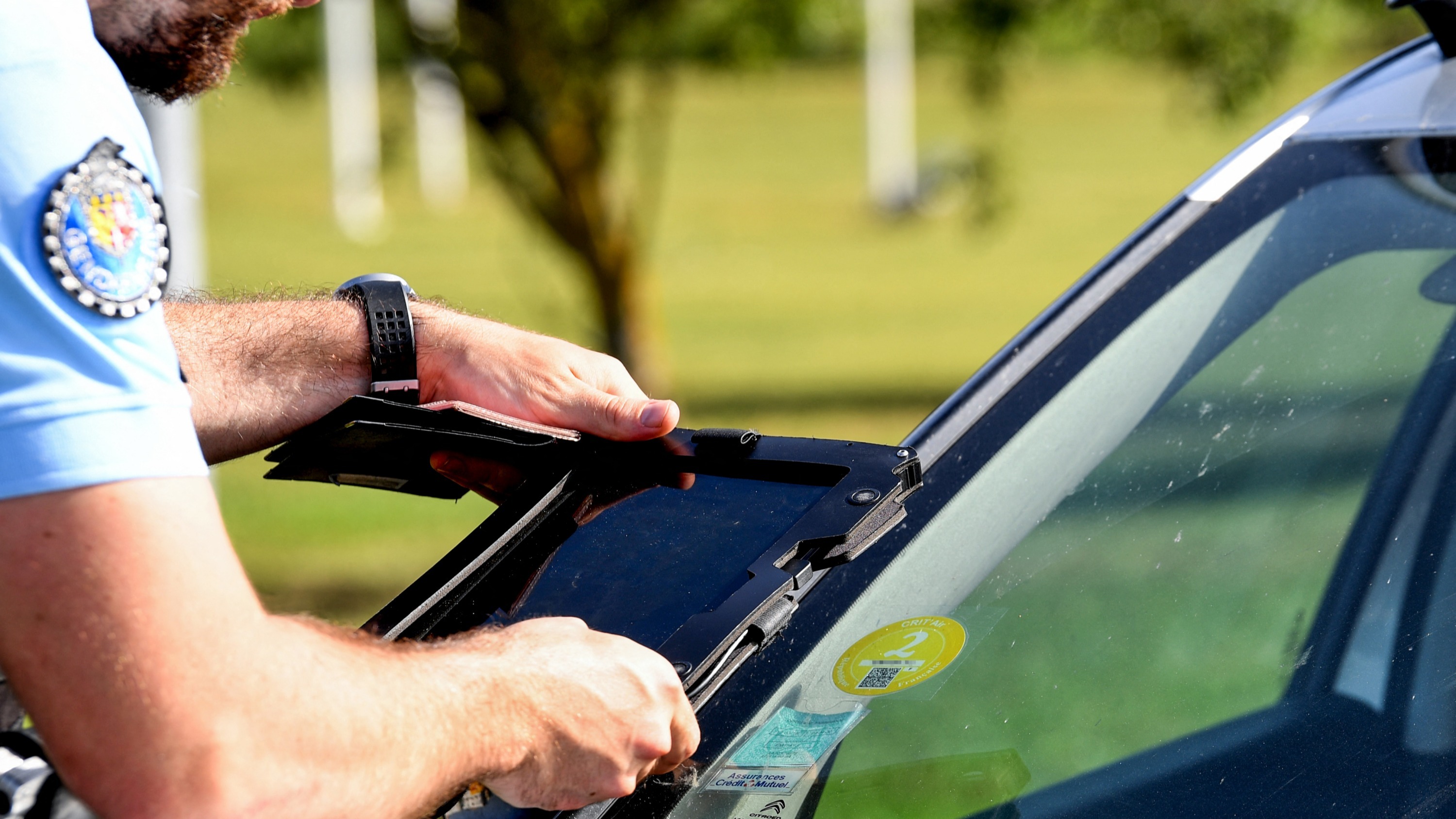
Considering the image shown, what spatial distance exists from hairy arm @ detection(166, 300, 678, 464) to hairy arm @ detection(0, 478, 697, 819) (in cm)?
47

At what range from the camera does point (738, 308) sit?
18.2 meters

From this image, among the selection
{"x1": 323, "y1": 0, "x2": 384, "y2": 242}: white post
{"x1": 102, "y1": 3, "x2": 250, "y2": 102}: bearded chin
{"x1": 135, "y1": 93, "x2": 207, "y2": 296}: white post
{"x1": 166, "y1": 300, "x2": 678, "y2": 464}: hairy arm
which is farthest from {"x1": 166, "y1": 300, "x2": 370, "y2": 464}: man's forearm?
{"x1": 323, "y1": 0, "x2": 384, "y2": 242}: white post

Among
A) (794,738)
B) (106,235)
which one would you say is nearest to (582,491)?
(794,738)

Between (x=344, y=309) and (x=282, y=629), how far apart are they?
77cm

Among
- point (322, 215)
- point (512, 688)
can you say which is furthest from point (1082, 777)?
point (322, 215)

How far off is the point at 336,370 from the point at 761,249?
23205 millimetres

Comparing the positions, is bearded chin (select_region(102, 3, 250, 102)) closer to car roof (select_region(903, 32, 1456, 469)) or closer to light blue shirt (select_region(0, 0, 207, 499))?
light blue shirt (select_region(0, 0, 207, 499))

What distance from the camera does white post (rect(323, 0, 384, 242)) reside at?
29.1 m

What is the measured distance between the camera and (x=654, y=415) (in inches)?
63.0

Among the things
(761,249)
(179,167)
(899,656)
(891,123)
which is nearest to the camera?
(899,656)

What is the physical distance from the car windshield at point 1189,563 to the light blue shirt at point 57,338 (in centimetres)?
55

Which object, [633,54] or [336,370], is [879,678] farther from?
[633,54]

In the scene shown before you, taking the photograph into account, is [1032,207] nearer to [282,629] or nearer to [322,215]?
[322,215]

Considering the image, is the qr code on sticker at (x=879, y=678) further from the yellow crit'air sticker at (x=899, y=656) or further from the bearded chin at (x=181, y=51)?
the bearded chin at (x=181, y=51)
